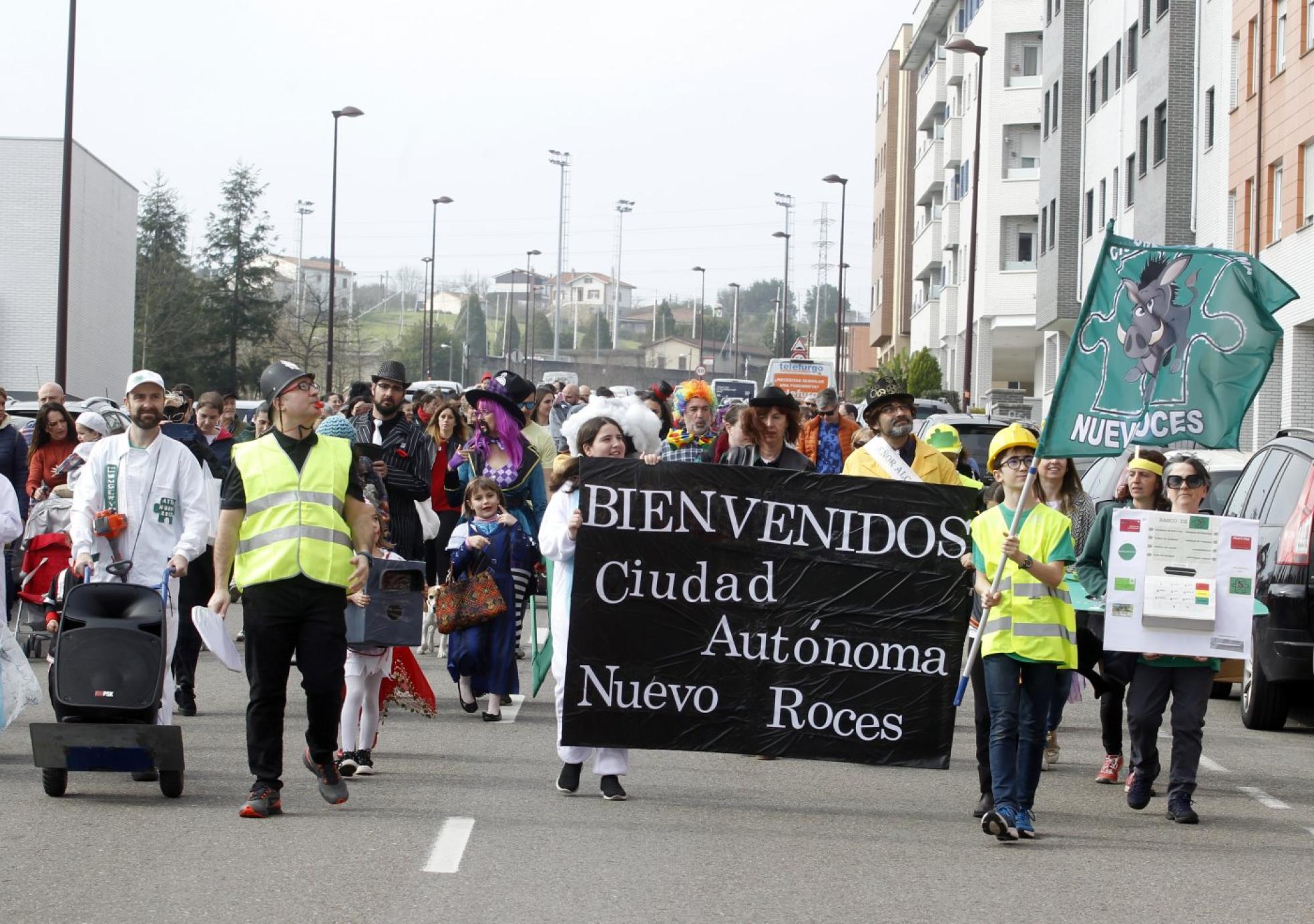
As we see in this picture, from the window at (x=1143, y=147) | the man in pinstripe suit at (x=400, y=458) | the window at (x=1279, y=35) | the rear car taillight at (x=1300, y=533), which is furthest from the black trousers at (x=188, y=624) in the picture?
the window at (x=1143, y=147)

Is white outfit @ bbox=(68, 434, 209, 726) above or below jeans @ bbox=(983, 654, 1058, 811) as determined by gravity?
above

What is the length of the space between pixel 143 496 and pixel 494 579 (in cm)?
287

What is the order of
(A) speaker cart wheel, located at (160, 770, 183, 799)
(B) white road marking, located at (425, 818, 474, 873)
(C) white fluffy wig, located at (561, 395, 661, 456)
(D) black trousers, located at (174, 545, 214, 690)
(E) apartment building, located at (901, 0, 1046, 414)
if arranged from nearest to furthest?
(B) white road marking, located at (425, 818, 474, 873), (A) speaker cart wheel, located at (160, 770, 183, 799), (C) white fluffy wig, located at (561, 395, 661, 456), (D) black trousers, located at (174, 545, 214, 690), (E) apartment building, located at (901, 0, 1046, 414)

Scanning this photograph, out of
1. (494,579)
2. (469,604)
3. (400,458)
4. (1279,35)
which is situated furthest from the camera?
(1279,35)

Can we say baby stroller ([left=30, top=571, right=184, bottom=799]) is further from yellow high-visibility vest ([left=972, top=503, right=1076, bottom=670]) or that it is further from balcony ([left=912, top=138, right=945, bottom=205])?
balcony ([left=912, top=138, right=945, bottom=205])

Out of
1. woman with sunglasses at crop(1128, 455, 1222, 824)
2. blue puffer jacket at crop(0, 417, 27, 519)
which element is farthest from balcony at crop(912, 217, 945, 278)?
woman with sunglasses at crop(1128, 455, 1222, 824)

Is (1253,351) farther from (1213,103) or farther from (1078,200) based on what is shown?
(1078,200)

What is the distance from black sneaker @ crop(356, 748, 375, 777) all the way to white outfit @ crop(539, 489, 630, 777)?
1146 mm

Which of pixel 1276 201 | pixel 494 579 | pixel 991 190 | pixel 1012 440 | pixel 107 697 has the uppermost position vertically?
pixel 991 190

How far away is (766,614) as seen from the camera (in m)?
8.86

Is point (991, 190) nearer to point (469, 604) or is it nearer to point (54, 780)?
point (469, 604)

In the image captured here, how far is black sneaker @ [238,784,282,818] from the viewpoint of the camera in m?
8.09

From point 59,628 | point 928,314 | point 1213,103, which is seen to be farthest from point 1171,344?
point 928,314

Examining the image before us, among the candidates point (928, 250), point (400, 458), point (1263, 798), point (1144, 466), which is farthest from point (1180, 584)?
point (928, 250)
